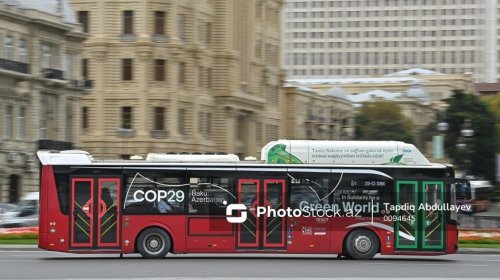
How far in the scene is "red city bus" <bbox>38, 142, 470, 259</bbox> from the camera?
106 feet

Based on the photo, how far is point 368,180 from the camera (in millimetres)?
33281

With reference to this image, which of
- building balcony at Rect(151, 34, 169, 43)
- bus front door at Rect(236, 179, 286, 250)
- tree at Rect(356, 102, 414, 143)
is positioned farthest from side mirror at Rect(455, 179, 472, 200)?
tree at Rect(356, 102, 414, 143)

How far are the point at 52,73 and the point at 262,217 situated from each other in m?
39.1

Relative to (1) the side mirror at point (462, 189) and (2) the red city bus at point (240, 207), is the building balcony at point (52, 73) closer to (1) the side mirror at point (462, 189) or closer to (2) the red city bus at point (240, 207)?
(2) the red city bus at point (240, 207)

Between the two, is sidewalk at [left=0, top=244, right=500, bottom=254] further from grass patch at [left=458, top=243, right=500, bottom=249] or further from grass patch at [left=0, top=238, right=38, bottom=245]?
grass patch at [left=458, top=243, right=500, bottom=249]

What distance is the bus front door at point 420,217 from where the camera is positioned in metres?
33.3

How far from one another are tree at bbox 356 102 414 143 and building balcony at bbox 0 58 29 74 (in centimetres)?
6094

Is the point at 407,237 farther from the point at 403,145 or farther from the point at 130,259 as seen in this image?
the point at 130,259

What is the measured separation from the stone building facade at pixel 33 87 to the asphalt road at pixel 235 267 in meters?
31.4

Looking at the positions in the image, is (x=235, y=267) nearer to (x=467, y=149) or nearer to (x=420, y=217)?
(x=420, y=217)

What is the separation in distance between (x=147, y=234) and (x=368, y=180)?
6.23m

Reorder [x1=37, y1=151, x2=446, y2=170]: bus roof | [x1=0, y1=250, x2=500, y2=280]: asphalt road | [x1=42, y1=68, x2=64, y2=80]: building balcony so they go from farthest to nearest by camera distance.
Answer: [x1=42, y1=68, x2=64, y2=80]: building balcony < [x1=37, y1=151, x2=446, y2=170]: bus roof < [x1=0, y1=250, x2=500, y2=280]: asphalt road

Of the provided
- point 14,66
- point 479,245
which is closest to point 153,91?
point 14,66

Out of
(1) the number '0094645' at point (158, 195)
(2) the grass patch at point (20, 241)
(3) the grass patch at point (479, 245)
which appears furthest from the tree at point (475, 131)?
(1) the number '0094645' at point (158, 195)
